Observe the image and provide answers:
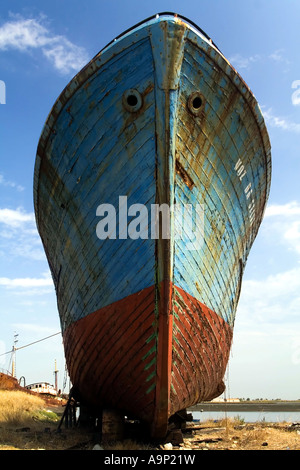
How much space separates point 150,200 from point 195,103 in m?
1.59

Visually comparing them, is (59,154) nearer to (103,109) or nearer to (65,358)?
(103,109)

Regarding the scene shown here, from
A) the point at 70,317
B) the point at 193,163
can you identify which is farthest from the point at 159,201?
the point at 70,317

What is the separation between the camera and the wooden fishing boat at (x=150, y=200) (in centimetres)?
523

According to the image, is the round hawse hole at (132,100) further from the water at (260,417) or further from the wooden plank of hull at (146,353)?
the water at (260,417)

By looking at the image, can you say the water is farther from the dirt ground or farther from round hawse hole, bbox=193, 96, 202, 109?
round hawse hole, bbox=193, 96, 202, 109

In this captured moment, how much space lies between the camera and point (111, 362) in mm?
5598

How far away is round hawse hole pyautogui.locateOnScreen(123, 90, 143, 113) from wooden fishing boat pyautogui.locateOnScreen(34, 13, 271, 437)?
19 millimetres

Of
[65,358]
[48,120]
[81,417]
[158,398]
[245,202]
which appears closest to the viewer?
[158,398]
